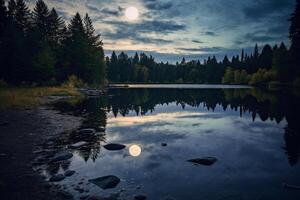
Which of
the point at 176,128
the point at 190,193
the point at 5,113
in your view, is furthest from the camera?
the point at 5,113

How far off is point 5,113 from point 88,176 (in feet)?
50.8

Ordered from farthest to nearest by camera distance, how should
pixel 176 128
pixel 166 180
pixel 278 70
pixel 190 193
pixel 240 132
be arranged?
pixel 278 70 → pixel 176 128 → pixel 240 132 → pixel 166 180 → pixel 190 193

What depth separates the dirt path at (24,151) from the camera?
7.06 metres

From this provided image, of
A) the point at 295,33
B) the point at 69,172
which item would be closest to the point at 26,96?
the point at 69,172

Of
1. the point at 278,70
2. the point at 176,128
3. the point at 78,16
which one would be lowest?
the point at 176,128

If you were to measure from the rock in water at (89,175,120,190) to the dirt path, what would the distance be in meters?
1.26

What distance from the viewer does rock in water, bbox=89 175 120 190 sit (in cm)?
788

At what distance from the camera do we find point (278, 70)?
239 ft

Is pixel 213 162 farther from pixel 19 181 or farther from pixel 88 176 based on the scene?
pixel 19 181

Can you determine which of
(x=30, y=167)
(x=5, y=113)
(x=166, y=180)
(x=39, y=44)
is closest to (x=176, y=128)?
(x=166, y=180)

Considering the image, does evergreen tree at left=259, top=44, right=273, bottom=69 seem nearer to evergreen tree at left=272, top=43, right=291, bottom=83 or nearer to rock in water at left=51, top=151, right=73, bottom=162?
evergreen tree at left=272, top=43, right=291, bottom=83

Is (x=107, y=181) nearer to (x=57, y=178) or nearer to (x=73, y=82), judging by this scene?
(x=57, y=178)

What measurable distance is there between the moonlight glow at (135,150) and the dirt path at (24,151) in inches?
178

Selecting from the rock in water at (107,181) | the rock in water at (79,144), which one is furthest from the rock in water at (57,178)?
the rock in water at (79,144)
